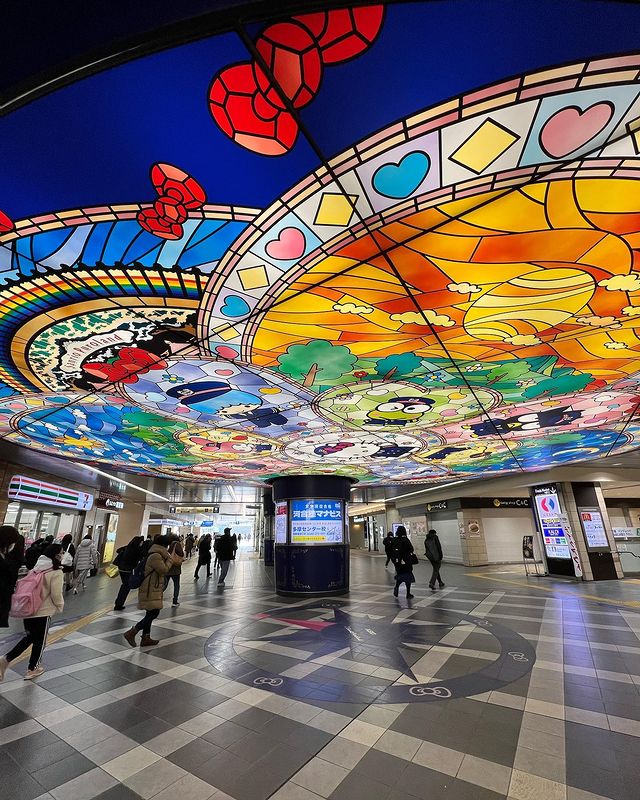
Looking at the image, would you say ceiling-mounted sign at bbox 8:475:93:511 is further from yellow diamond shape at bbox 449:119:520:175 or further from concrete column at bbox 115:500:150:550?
yellow diamond shape at bbox 449:119:520:175

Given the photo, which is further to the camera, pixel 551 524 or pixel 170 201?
pixel 551 524

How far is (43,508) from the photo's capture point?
1440 cm

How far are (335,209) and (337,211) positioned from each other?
28mm

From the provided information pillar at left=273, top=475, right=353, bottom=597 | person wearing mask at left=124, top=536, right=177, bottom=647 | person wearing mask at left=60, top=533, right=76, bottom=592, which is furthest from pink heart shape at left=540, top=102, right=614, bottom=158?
person wearing mask at left=60, top=533, right=76, bottom=592

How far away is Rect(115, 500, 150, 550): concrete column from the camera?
24281 millimetres

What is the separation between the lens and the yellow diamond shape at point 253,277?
145 inches

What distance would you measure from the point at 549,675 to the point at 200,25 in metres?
7.09

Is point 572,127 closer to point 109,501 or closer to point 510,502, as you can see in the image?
point 109,501

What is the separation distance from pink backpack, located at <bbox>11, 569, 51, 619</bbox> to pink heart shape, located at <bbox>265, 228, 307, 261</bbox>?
16.3ft

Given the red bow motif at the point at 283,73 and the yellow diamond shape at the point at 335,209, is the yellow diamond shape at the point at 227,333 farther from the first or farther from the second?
the red bow motif at the point at 283,73

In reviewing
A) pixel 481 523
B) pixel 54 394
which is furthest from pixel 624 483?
pixel 54 394

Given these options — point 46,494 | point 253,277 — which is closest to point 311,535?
point 46,494

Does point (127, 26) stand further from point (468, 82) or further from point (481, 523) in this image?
point (481, 523)

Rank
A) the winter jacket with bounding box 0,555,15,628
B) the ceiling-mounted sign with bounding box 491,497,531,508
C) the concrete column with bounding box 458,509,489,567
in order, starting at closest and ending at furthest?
the winter jacket with bounding box 0,555,15,628
the concrete column with bounding box 458,509,489,567
the ceiling-mounted sign with bounding box 491,497,531,508
